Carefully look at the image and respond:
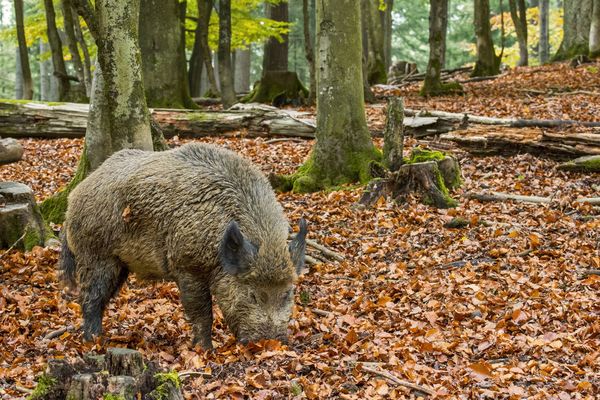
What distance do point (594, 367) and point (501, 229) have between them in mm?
4130

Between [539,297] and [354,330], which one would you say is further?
[539,297]

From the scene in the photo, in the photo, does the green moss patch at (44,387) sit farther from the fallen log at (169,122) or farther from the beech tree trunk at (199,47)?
the beech tree trunk at (199,47)

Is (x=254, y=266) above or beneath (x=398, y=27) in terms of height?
beneath

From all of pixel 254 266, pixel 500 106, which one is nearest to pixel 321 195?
pixel 254 266

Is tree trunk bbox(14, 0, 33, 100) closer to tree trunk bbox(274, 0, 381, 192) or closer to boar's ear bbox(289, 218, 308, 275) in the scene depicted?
tree trunk bbox(274, 0, 381, 192)

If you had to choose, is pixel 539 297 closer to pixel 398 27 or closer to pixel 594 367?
pixel 594 367

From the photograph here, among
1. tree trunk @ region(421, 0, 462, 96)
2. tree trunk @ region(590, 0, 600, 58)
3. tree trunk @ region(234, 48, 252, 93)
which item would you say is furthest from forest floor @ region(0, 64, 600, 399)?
tree trunk @ region(234, 48, 252, 93)

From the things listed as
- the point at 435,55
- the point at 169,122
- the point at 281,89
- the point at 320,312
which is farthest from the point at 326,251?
the point at 435,55

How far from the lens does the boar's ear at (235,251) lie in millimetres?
6059

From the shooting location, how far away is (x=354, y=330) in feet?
23.3

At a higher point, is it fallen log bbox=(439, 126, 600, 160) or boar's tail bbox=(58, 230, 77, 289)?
fallen log bbox=(439, 126, 600, 160)

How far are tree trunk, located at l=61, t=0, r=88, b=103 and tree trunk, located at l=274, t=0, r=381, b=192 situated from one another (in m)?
9.63

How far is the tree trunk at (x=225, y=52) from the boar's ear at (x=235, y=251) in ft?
44.5

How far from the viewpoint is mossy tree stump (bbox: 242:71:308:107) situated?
2112 cm
